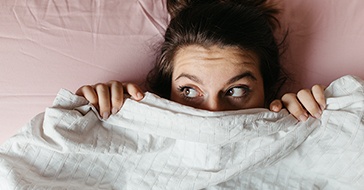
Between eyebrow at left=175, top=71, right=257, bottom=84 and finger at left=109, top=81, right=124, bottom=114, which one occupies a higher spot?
eyebrow at left=175, top=71, right=257, bottom=84

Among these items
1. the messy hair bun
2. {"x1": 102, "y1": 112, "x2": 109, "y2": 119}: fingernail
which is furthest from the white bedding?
the messy hair bun

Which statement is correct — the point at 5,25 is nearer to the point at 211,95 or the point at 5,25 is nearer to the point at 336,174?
the point at 211,95

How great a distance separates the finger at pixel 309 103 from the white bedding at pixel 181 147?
0.02 m

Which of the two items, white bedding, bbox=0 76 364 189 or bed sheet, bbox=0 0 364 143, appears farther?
bed sheet, bbox=0 0 364 143

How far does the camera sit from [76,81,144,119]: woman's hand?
1.08 m

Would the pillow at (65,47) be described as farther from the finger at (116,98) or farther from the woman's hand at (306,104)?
the woman's hand at (306,104)

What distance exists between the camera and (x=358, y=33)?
1283 millimetres

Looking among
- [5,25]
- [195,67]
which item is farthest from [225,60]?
[5,25]

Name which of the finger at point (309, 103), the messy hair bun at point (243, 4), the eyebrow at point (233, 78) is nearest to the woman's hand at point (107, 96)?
the eyebrow at point (233, 78)

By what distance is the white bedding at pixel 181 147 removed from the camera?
3.35 ft

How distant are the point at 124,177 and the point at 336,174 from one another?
47 centimetres

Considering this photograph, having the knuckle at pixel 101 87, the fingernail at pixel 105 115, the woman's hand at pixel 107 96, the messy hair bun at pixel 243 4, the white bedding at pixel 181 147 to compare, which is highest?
the messy hair bun at pixel 243 4

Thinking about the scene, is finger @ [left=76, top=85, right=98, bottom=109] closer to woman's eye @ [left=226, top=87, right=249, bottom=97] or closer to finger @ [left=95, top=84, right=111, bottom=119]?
finger @ [left=95, top=84, right=111, bottom=119]

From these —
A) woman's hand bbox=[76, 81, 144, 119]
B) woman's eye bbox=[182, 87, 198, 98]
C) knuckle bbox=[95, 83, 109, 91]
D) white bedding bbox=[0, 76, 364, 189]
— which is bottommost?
white bedding bbox=[0, 76, 364, 189]
